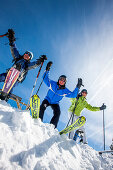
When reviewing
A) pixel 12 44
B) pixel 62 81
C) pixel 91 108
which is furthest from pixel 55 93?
pixel 12 44

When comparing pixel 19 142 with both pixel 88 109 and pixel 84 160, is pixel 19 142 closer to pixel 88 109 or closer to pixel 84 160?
pixel 84 160

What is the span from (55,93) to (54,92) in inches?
3.3

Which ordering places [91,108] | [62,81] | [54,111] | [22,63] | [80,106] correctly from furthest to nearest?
[91,108], [80,106], [22,63], [62,81], [54,111]

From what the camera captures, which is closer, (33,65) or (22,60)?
(22,60)

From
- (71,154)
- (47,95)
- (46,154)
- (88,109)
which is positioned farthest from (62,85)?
(46,154)

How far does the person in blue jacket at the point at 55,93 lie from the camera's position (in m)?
4.90

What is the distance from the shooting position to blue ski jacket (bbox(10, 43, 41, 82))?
5865 millimetres

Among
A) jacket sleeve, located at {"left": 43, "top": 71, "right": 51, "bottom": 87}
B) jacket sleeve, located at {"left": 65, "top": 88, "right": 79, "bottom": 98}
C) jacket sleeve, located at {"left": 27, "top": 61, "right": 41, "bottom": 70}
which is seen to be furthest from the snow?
jacket sleeve, located at {"left": 27, "top": 61, "right": 41, "bottom": 70}

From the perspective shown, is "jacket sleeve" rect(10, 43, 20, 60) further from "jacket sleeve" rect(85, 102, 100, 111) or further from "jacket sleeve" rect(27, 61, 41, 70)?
"jacket sleeve" rect(85, 102, 100, 111)

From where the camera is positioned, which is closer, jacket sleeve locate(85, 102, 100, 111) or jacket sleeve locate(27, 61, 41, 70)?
jacket sleeve locate(27, 61, 41, 70)

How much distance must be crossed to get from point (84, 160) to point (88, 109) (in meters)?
3.97

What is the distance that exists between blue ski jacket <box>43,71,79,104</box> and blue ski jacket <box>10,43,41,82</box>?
1.20 metres

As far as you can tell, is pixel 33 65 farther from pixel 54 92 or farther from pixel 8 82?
pixel 54 92

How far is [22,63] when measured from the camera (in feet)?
19.7
